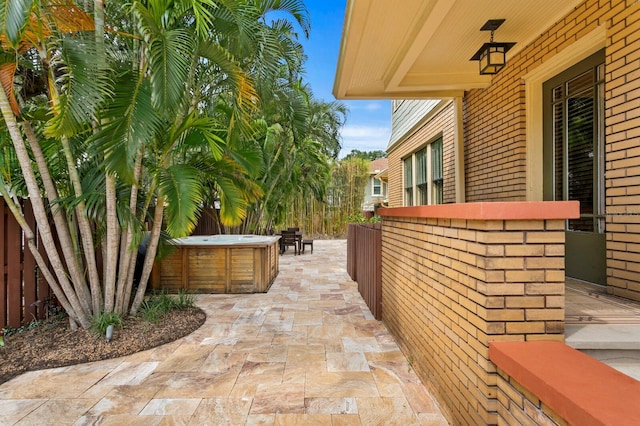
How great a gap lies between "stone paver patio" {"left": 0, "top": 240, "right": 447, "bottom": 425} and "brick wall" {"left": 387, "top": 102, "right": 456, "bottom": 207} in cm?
277

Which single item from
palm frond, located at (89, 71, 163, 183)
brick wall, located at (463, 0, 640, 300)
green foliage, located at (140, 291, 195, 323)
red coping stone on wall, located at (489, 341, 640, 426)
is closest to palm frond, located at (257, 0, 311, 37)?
palm frond, located at (89, 71, 163, 183)

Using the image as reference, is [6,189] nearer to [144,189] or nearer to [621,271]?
[144,189]

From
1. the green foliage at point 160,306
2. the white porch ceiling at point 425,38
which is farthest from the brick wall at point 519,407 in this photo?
the green foliage at point 160,306

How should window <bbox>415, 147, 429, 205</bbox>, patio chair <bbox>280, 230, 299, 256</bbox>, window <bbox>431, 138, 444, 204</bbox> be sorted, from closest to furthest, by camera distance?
window <bbox>431, 138, 444, 204</bbox> → window <bbox>415, 147, 429, 205</bbox> → patio chair <bbox>280, 230, 299, 256</bbox>

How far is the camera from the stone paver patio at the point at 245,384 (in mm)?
2266

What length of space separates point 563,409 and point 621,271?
1.93 meters

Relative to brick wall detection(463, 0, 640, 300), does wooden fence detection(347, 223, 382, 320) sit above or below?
below

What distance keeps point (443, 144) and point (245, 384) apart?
192 inches

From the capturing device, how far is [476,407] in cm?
180

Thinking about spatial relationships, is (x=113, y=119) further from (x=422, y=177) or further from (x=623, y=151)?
(x=422, y=177)

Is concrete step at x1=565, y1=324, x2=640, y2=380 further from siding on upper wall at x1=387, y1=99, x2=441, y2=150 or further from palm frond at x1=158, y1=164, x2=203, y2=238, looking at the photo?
siding on upper wall at x1=387, y1=99, x2=441, y2=150

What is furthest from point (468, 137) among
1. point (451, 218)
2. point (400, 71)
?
point (451, 218)

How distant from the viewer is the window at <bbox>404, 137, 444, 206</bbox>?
649 centimetres

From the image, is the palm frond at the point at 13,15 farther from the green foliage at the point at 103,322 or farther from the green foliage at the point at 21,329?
the green foliage at the point at 21,329
